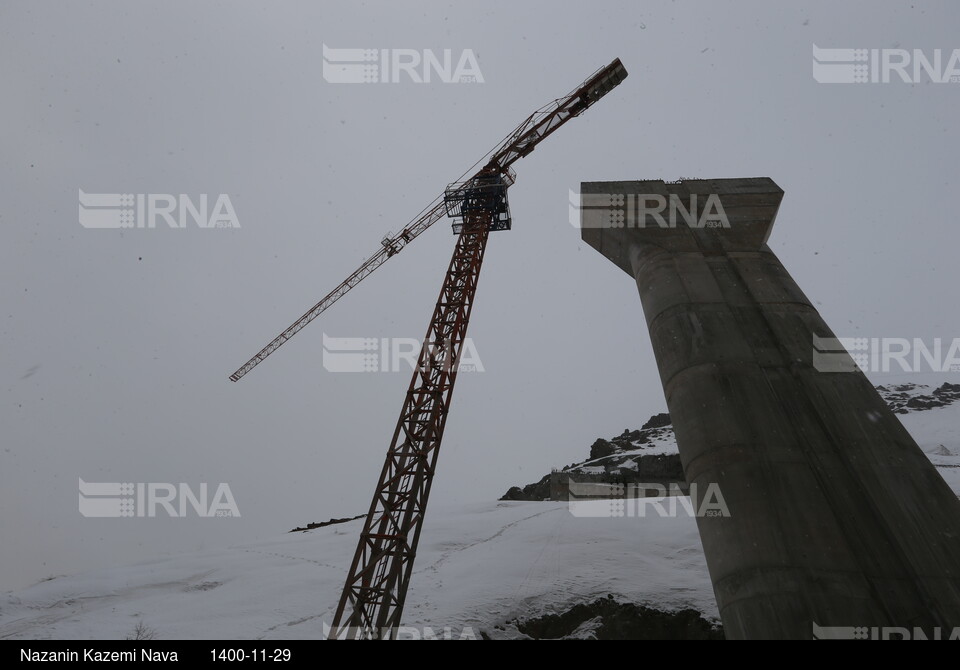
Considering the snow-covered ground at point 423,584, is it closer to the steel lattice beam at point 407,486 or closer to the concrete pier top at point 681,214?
the steel lattice beam at point 407,486

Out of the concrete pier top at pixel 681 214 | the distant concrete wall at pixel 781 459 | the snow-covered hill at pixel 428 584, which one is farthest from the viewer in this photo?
the snow-covered hill at pixel 428 584

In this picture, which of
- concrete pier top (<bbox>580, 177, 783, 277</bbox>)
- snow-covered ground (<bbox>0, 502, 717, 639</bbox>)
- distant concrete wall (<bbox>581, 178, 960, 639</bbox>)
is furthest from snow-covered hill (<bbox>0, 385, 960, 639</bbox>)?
concrete pier top (<bbox>580, 177, 783, 277</bbox>)

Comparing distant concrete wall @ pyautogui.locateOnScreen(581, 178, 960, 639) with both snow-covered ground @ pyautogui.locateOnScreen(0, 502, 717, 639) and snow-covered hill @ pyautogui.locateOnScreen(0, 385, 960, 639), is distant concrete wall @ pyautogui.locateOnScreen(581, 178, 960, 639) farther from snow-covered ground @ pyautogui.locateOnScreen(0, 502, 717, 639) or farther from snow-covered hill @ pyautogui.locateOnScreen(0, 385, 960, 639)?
snow-covered ground @ pyautogui.locateOnScreen(0, 502, 717, 639)

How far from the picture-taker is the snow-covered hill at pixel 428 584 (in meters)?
14.4

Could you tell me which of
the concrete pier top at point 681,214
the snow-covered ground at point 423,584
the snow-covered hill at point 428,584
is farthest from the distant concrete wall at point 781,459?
the snow-covered ground at point 423,584

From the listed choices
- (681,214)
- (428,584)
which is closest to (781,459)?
(681,214)

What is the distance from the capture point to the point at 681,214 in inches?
558

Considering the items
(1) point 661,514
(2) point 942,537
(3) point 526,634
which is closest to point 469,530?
(1) point 661,514

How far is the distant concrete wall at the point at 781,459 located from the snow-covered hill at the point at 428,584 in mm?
6269

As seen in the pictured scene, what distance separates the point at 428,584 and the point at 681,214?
12.8 meters

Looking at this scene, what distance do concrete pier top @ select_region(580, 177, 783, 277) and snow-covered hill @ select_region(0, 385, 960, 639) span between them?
8848mm

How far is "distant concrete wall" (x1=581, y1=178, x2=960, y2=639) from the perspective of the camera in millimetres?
8227
